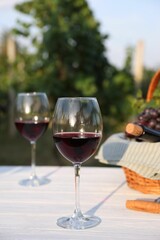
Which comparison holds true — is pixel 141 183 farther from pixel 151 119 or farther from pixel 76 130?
pixel 76 130

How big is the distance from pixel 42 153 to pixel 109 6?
2968 mm

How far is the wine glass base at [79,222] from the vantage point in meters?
1.06

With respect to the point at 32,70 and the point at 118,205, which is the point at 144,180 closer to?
the point at 118,205

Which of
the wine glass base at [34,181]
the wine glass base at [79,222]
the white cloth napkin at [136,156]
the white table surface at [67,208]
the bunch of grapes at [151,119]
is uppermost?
the bunch of grapes at [151,119]

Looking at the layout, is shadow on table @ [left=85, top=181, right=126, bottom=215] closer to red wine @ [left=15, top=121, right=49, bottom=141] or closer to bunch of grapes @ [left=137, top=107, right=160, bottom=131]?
bunch of grapes @ [left=137, top=107, right=160, bottom=131]

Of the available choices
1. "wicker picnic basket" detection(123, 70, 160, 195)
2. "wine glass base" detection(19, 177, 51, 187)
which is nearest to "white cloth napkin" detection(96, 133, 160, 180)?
"wicker picnic basket" detection(123, 70, 160, 195)

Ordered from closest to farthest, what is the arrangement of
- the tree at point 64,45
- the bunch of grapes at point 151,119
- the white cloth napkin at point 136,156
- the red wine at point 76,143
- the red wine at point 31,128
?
the red wine at point 76,143, the white cloth napkin at point 136,156, the bunch of grapes at point 151,119, the red wine at point 31,128, the tree at point 64,45

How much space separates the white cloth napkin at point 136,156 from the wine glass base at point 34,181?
0.70 feet

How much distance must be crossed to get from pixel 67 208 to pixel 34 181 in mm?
330

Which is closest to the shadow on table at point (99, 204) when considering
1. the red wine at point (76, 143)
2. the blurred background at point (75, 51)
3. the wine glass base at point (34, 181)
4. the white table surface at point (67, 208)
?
the white table surface at point (67, 208)

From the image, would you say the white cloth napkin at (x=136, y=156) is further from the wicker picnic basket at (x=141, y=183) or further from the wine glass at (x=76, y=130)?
the wine glass at (x=76, y=130)

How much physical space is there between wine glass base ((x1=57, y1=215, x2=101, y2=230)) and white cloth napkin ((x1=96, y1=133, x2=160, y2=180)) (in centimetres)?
26

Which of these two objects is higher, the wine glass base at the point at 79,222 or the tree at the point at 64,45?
the tree at the point at 64,45

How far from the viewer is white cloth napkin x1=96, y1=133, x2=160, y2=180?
1305 mm
